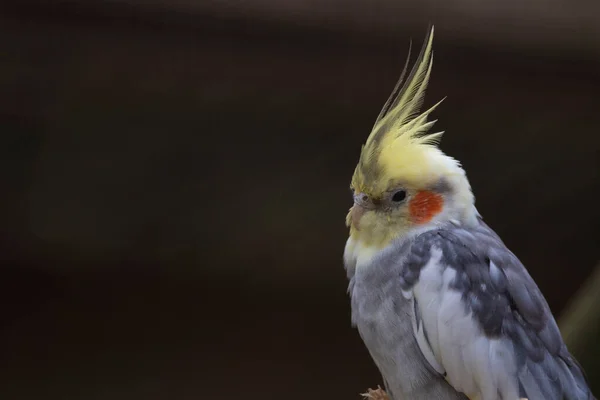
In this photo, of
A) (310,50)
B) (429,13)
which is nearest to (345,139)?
(310,50)

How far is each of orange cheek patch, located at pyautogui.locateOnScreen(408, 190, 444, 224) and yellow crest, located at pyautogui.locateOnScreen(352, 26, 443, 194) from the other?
0.04 meters

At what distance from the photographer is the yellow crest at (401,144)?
157cm

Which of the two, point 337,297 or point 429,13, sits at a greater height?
point 429,13

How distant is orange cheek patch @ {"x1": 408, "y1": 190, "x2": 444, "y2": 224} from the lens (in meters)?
1.60

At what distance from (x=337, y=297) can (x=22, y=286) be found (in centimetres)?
112

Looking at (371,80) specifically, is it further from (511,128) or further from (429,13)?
(511,128)

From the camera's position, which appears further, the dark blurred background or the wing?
the dark blurred background

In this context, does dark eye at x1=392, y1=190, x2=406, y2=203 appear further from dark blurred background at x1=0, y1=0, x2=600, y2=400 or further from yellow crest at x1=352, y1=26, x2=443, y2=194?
dark blurred background at x1=0, y1=0, x2=600, y2=400

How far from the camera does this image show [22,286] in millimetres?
2777

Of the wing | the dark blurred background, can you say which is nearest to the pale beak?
the wing

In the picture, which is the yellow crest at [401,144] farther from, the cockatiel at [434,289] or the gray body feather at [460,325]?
the gray body feather at [460,325]

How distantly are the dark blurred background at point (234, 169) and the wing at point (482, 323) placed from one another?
618 millimetres

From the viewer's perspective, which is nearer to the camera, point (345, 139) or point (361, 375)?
point (345, 139)

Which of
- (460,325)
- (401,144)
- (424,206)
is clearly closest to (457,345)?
(460,325)
